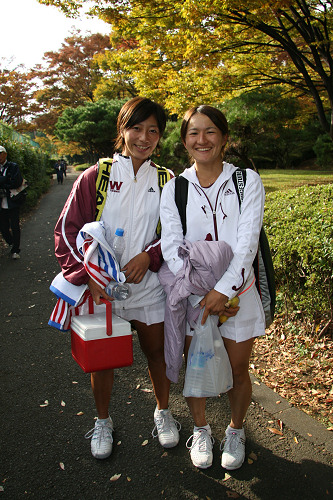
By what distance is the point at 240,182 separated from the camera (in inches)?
91.6

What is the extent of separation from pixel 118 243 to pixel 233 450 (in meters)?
1.46

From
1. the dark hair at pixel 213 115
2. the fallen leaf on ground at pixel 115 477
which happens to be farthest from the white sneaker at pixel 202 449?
the dark hair at pixel 213 115

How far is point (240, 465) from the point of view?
8.05 ft

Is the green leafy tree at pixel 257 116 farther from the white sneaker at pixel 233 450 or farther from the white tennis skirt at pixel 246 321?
the white sneaker at pixel 233 450

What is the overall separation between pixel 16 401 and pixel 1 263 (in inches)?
192

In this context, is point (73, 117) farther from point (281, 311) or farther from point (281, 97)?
point (281, 311)

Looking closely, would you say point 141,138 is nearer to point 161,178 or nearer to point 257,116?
point 161,178

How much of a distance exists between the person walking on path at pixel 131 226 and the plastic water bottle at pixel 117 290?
0.04 m

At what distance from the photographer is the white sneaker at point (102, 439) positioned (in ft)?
8.43

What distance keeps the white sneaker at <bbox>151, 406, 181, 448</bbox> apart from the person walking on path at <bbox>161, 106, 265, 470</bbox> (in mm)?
209

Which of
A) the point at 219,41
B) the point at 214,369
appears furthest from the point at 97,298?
the point at 219,41

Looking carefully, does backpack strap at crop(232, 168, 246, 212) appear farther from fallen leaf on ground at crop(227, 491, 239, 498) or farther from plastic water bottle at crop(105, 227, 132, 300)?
fallen leaf on ground at crop(227, 491, 239, 498)

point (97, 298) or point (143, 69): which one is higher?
point (143, 69)

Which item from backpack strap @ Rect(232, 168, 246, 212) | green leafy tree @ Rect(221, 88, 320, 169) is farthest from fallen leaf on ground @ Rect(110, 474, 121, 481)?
green leafy tree @ Rect(221, 88, 320, 169)
